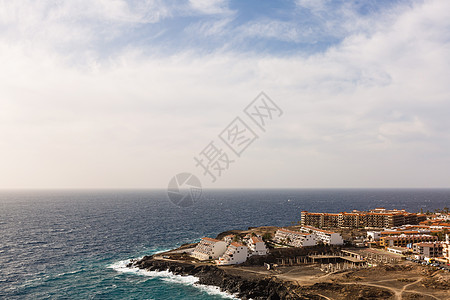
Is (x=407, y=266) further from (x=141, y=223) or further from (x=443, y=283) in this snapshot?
(x=141, y=223)

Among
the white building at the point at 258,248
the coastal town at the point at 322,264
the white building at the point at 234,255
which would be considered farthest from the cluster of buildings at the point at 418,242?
the white building at the point at 234,255

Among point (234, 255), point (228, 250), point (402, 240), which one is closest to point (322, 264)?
point (234, 255)

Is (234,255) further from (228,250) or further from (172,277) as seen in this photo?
(172,277)

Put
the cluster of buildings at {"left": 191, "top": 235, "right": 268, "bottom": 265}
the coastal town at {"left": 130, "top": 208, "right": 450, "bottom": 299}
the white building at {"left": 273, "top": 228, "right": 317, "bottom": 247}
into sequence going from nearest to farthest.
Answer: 1. the coastal town at {"left": 130, "top": 208, "right": 450, "bottom": 299}
2. the cluster of buildings at {"left": 191, "top": 235, "right": 268, "bottom": 265}
3. the white building at {"left": 273, "top": 228, "right": 317, "bottom": 247}

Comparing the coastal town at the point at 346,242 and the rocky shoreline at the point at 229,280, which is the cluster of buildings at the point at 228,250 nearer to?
the coastal town at the point at 346,242

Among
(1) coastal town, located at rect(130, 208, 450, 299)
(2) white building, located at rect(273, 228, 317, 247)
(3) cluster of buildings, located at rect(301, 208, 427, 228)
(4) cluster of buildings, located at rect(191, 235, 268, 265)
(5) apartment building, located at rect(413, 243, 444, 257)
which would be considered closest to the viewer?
(1) coastal town, located at rect(130, 208, 450, 299)

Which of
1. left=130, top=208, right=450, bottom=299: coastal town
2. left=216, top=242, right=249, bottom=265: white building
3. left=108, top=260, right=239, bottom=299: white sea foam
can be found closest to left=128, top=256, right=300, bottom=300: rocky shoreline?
left=130, top=208, right=450, bottom=299: coastal town

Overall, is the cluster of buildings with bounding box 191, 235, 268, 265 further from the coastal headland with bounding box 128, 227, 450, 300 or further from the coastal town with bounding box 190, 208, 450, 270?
the coastal headland with bounding box 128, 227, 450, 300

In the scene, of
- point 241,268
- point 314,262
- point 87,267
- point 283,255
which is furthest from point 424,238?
point 87,267
